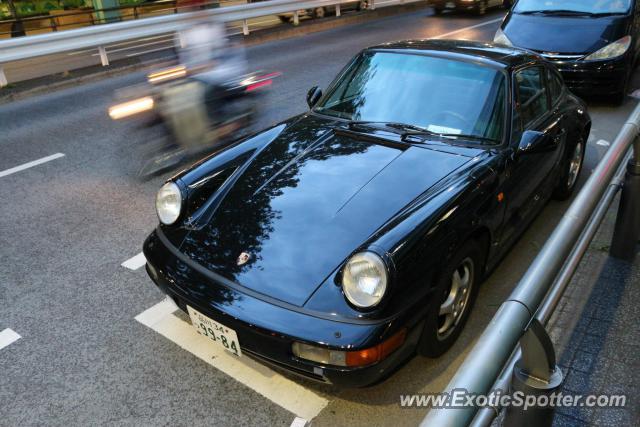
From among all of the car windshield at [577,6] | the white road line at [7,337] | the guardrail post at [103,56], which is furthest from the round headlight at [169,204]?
the guardrail post at [103,56]

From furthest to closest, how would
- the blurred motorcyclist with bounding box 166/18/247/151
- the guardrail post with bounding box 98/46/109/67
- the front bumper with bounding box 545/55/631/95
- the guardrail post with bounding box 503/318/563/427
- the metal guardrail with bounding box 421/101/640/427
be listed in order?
the guardrail post with bounding box 98/46/109/67, the front bumper with bounding box 545/55/631/95, the blurred motorcyclist with bounding box 166/18/247/151, the guardrail post with bounding box 503/318/563/427, the metal guardrail with bounding box 421/101/640/427

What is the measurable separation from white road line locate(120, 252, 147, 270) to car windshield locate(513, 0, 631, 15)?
679 centimetres

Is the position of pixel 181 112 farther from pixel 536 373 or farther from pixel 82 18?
pixel 82 18

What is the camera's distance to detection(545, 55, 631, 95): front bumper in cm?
700

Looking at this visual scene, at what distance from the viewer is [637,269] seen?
3.62m

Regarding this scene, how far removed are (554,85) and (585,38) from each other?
3.38m

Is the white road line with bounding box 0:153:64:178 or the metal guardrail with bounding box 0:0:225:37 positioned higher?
the metal guardrail with bounding box 0:0:225:37

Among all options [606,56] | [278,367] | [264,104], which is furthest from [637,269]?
[264,104]

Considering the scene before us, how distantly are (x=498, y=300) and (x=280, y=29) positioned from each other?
457 inches

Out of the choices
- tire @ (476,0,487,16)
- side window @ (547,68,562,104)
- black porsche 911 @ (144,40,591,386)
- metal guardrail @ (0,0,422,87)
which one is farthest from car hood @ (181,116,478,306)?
tire @ (476,0,487,16)

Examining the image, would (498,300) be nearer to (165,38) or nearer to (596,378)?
(596,378)

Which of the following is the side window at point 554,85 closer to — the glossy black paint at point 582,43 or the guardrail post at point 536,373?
the glossy black paint at point 582,43

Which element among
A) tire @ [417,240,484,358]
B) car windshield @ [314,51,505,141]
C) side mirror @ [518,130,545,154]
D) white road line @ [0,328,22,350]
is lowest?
white road line @ [0,328,22,350]

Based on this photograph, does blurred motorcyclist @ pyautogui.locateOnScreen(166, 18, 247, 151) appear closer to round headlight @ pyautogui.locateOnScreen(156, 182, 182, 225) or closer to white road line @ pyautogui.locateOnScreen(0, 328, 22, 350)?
round headlight @ pyautogui.locateOnScreen(156, 182, 182, 225)
